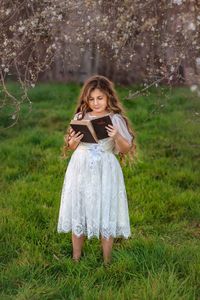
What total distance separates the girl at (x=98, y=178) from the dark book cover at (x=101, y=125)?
0.11 feet

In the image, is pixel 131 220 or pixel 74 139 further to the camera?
pixel 131 220

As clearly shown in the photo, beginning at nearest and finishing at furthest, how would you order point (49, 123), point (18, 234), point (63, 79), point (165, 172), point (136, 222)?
point (18, 234) → point (136, 222) → point (165, 172) → point (49, 123) → point (63, 79)

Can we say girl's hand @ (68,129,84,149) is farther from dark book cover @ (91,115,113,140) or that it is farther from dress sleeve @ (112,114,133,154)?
dress sleeve @ (112,114,133,154)

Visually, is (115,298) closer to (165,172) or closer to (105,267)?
(105,267)

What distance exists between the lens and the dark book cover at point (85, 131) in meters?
4.08

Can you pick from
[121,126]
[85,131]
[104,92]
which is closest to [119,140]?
[121,126]

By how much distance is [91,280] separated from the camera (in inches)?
161

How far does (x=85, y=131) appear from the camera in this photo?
412 cm

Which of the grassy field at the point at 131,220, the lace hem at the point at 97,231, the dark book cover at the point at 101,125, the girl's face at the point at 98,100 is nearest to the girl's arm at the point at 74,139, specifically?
the dark book cover at the point at 101,125

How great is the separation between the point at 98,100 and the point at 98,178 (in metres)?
0.59

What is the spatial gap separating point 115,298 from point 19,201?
2241mm

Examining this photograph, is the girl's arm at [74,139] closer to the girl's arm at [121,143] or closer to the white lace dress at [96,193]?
the white lace dress at [96,193]

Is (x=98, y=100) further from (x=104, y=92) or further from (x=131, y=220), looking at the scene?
(x=131, y=220)

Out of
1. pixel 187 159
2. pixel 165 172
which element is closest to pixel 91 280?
pixel 165 172
